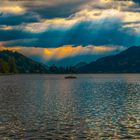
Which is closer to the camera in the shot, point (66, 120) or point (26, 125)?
point (26, 125)

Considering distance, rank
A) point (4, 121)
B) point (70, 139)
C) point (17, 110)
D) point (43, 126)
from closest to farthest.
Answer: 1. point (70, 139)
2. point (43, 126)
3. point (4, 121)
4. point (17, 110)

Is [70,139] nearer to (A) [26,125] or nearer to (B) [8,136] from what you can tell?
(B) [8,136]

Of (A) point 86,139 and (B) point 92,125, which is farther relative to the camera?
(B) point 92,125

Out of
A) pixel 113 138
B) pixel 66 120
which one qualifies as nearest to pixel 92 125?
pixel 66 120

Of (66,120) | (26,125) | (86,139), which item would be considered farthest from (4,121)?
(86,139)

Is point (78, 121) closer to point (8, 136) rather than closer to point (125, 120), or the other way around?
point (125, 120)

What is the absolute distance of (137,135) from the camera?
195 ft

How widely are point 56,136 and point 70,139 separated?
3.23 m

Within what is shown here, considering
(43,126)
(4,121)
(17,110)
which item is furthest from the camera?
(17,110)

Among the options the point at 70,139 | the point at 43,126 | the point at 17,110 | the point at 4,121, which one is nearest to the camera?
the point at 70,139

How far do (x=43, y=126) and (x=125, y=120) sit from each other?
59.7 feet

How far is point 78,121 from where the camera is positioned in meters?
75.2

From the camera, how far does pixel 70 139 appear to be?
56750 millimetres

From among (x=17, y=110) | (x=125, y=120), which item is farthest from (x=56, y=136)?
(x=17, y=110)
